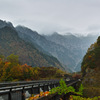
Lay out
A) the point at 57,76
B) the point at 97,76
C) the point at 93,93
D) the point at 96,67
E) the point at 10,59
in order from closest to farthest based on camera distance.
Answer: the point at 93,93 → the point at 97,76 → the point at 96,67 → the point at 10,59 → the point at 57,76

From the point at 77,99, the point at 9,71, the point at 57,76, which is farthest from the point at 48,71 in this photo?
the point at 77,99

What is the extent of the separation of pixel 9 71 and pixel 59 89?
242 ft

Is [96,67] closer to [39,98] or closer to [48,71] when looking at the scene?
[39,98]

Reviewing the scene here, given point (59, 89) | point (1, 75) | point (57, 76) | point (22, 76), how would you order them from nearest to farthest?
1. point (59, 89)
2. point (1, 75)
3. point (22, 76)
4. point (57, 76)

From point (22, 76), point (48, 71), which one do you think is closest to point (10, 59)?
point (22, 76)

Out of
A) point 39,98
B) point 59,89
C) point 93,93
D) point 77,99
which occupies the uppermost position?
point 59,89

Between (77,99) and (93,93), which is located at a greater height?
(77,99)

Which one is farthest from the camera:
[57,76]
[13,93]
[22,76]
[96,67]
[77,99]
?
[57,76]

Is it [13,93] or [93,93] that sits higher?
[13,93]

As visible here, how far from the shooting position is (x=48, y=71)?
138 metres

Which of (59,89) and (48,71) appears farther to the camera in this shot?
(48,71)

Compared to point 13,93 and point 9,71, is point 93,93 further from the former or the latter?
point 9,71

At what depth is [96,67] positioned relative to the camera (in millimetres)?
59156

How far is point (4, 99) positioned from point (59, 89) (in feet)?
13.8
